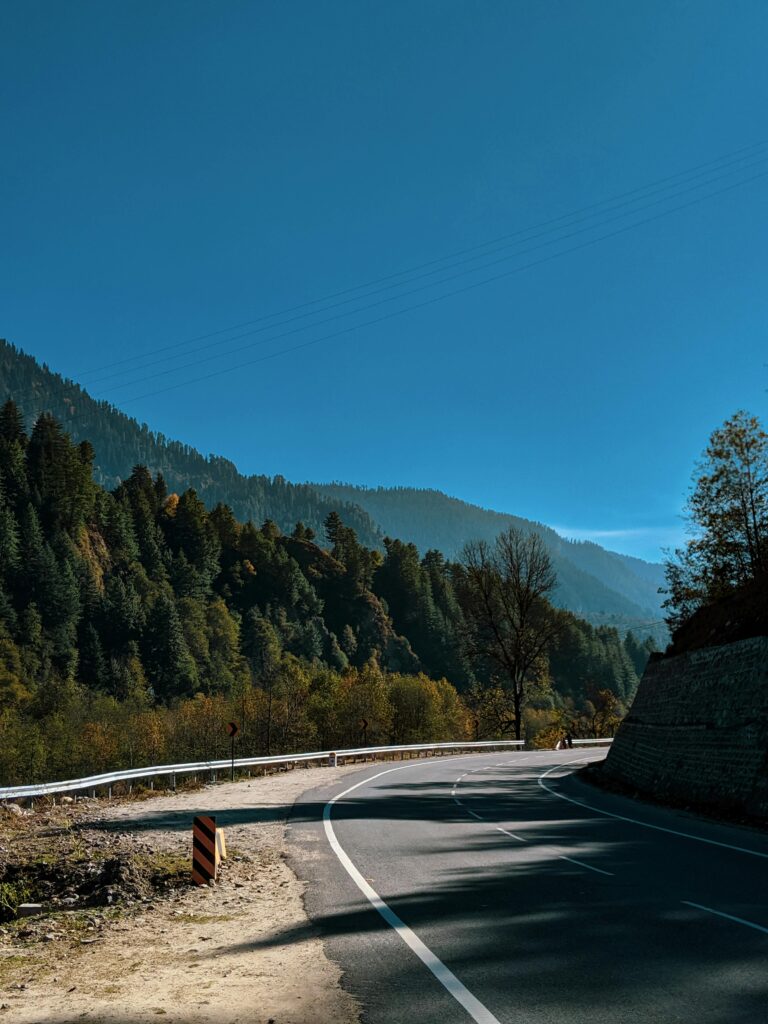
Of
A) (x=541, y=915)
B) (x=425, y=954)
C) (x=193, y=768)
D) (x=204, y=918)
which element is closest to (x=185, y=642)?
(x=193, y=768)

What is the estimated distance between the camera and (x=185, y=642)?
520 ft

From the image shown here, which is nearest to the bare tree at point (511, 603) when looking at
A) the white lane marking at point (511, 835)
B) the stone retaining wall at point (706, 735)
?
the stone retaining wall at point (706, 735)

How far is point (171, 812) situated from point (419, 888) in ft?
36.8

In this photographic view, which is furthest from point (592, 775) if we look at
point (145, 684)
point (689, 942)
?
point (145, 684)

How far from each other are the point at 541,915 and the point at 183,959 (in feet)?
10.9

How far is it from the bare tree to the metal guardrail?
5.53 metres

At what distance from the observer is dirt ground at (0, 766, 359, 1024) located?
5.24 meters

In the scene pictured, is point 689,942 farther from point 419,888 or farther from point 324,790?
point 324,790

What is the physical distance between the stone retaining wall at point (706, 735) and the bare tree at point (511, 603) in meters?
25.0

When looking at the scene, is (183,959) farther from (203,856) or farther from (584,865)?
(584,865)

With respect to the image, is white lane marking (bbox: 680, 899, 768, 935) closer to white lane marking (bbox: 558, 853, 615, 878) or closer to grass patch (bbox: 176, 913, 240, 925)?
white lane marking (bbox: 558, 853, 615, 878)

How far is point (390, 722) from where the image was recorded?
96.6m

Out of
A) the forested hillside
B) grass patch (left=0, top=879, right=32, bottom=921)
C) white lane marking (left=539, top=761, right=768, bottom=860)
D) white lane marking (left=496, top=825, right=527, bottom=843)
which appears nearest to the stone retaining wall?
white lane marking (left=539, top=761, right=768, bottom=860)

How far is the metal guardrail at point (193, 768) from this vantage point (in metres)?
18.8
